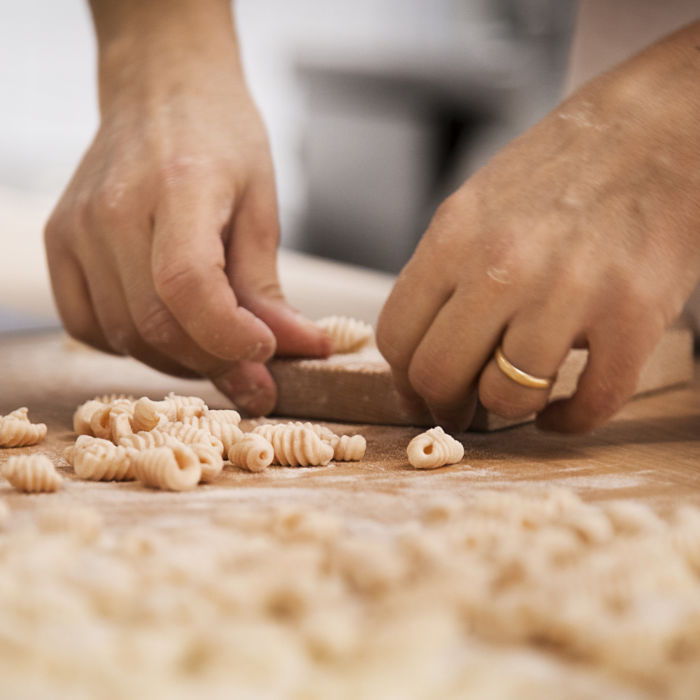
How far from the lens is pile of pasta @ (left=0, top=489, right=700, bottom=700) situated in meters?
0.52

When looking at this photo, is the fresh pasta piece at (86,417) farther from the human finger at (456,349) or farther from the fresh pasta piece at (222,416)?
the human finger at (456,349)

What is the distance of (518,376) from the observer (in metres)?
1.02

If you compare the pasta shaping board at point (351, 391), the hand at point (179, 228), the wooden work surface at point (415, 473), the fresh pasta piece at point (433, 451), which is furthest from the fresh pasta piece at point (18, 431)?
the fresh pasta piece at point (433, 451)

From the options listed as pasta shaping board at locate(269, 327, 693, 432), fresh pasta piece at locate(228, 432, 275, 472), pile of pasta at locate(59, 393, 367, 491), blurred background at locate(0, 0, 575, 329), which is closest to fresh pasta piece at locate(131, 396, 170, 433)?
pile of pasta at locate(59, 393, 367, 491)

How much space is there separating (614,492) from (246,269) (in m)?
0.63

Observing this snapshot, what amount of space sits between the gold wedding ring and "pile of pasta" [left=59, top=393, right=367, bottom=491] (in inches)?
7.0

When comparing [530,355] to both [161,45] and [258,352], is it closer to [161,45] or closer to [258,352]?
[258,352]

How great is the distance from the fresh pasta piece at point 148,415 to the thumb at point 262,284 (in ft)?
0.86

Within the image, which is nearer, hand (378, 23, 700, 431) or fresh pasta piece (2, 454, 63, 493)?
fresh pasta piece (2, 454, 63, 493)

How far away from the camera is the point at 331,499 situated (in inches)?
34.2

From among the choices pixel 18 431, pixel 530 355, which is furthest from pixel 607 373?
pixel 18 431

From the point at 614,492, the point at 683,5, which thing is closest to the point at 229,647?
the point at 614,492

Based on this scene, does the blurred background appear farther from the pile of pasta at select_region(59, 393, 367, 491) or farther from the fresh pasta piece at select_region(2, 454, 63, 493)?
the fresh pasta piece at select_region(2, 454, 63, 493)

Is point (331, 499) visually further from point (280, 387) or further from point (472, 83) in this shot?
point (472, 83)
